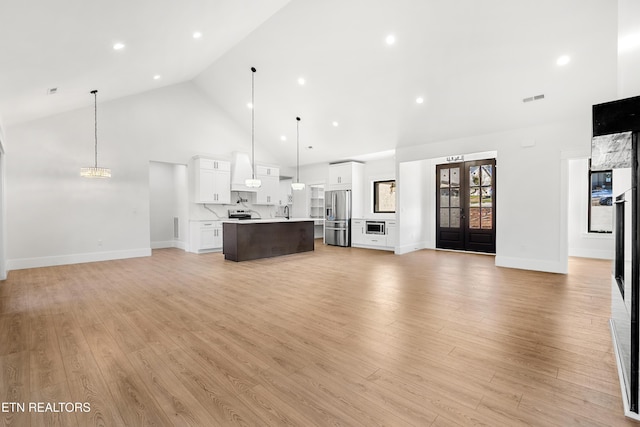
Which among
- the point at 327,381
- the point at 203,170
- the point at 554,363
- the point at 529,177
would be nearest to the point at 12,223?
the point at 203,170

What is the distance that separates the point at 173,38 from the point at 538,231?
723cm

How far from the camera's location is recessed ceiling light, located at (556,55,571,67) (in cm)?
418

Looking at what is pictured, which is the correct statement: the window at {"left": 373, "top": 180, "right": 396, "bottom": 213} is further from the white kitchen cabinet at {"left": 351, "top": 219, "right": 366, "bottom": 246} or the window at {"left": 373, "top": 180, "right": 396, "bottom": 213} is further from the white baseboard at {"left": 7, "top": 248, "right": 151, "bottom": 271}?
the white baseboard at {"left": 7, "top": 248, "right": 151, "bottom": 271}

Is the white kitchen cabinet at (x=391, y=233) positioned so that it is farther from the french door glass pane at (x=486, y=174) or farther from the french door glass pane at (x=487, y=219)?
the french door glass pane at (x=486, y=174)

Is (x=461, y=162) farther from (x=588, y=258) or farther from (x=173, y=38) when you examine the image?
(x=173, y=38)

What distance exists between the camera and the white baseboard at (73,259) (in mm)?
5746

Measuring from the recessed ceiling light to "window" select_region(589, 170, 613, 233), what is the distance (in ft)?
13.4


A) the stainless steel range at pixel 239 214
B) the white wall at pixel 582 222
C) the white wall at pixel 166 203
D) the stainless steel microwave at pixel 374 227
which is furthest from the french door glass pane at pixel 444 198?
Result: the white wall at pixel 166 203

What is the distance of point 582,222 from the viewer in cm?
702

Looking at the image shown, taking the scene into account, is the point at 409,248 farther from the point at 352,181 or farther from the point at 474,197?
A: the point at 352,181

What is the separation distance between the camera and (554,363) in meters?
2.19

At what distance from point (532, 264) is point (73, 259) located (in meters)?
9.65

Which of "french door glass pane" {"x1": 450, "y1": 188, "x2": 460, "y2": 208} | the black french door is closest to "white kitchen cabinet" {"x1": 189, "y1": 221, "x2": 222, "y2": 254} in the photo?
the black french door

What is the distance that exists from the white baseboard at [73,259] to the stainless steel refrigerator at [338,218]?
5.24 metres
